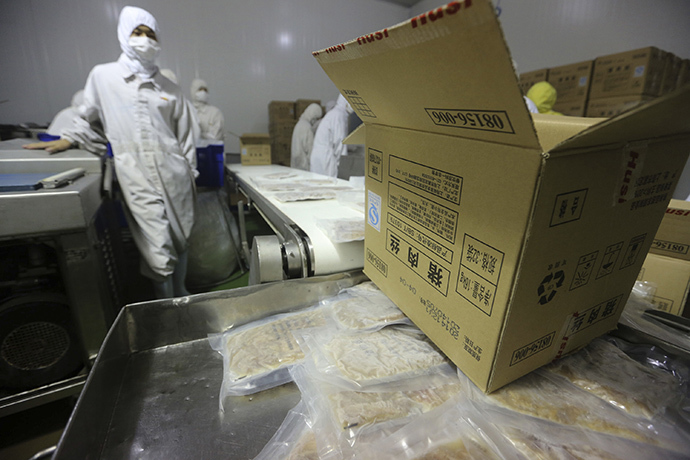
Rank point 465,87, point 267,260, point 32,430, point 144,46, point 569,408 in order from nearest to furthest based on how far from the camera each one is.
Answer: point 465,87 < point 569,408 < point 267,260 < point 32,430 < point 144,46

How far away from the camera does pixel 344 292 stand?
81 cm

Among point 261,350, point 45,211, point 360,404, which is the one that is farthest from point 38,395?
point 360,404

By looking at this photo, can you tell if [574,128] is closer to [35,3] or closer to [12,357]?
[12,357]

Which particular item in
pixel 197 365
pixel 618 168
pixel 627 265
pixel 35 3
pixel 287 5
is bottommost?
pixel 197 365

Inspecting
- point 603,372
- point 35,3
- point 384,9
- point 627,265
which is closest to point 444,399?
point 603,372

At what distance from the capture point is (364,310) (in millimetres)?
691

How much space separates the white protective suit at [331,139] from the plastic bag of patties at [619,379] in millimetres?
3254

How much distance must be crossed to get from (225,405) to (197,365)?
0.13 metres

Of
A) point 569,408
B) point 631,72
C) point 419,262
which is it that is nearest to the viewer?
point 569,408

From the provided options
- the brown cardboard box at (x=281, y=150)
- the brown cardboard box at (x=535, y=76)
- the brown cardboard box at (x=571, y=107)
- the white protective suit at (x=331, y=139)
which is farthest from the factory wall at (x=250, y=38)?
the white protective suit at (x=331, y=139)

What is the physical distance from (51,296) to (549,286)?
1.54 metres

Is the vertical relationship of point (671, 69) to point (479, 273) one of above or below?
above

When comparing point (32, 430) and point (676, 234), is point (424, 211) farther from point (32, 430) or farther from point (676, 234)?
point (32, 430)

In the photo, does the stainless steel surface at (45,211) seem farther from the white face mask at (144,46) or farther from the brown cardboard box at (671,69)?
the brown cardboard box at (671,69)
